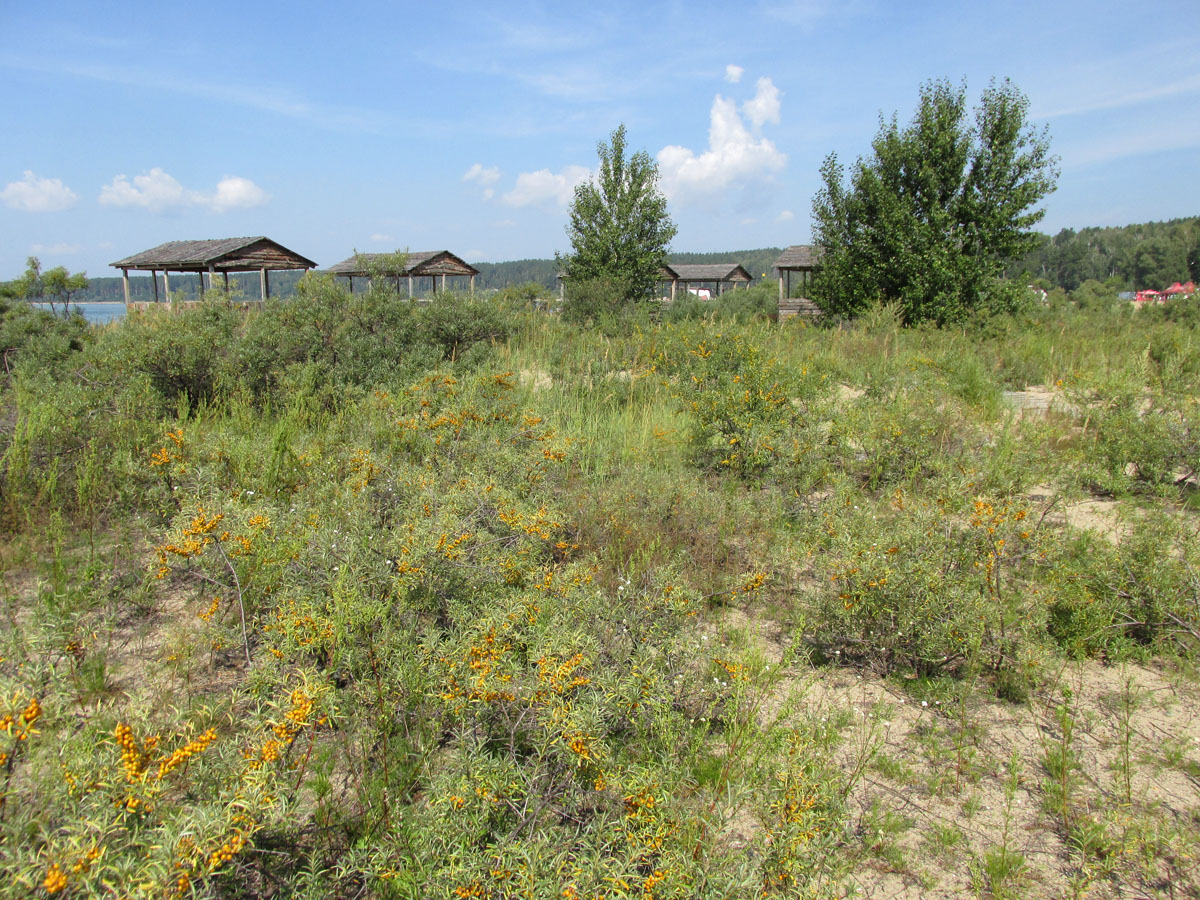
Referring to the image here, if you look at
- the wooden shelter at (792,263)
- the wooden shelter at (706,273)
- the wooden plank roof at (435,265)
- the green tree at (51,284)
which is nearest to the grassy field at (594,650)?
the green tree at (51,284)

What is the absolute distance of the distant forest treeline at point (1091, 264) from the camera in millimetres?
44438

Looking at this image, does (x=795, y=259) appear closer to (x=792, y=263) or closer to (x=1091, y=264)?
(x=792, y=263)

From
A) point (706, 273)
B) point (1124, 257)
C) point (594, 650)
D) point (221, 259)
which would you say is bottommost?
point (594, 650)

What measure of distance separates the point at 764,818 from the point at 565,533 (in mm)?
2118

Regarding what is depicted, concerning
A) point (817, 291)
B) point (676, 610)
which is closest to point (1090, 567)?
point (676, 610)

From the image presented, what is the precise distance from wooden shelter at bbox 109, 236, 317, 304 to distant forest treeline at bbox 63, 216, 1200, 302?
3.23 m

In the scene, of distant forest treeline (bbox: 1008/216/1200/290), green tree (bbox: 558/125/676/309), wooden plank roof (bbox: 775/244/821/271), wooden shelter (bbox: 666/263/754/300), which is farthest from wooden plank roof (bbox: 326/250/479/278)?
distant forest treeline (bbox: 1008/216/1200/290)

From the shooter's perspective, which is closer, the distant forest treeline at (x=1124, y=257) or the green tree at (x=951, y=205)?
the green tree at (x=951, y=205)

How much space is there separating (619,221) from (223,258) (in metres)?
13.0

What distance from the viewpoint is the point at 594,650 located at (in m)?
2.30

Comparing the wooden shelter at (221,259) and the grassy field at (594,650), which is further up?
the wooden shelter at (221,259)

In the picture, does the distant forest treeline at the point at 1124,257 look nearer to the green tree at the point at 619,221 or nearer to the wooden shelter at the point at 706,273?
the wooden shelter at the point at 706,273

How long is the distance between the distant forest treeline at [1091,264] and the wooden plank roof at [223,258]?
10.6 ft

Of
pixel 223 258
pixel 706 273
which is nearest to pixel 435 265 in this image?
pixel 223 258
